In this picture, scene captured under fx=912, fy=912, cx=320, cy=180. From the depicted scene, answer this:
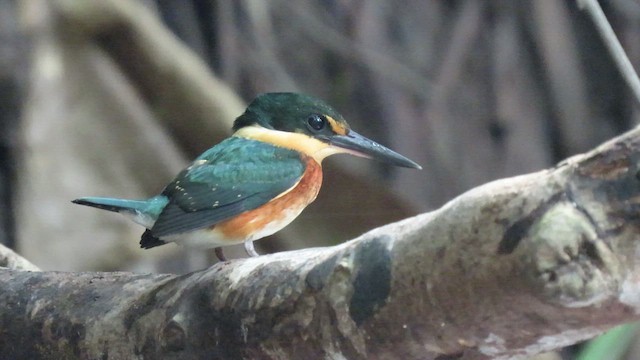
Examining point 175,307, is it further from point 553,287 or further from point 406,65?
point 406,65

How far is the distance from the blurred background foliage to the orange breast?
3.11 ft

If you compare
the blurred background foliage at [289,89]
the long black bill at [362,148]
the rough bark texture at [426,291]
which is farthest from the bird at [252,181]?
the blurred background foliage at [289,89]

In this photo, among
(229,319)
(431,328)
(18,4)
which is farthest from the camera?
(18,4)

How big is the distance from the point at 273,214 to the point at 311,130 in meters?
0.16

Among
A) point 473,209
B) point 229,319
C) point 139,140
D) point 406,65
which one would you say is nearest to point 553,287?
point 473,209

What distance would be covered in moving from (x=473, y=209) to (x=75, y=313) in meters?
0.58

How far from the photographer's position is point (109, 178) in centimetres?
223

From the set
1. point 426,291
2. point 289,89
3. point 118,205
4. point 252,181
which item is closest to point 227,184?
point 252,181

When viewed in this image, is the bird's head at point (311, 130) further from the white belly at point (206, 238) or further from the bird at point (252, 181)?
the white belly at point (206, 238)

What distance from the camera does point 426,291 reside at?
28.6 inches

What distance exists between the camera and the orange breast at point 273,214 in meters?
1.16

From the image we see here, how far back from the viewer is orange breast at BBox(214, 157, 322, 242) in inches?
45.6

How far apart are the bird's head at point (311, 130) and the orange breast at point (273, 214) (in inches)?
1.6

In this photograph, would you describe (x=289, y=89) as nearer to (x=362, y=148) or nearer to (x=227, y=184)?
(x=362, y=148)
